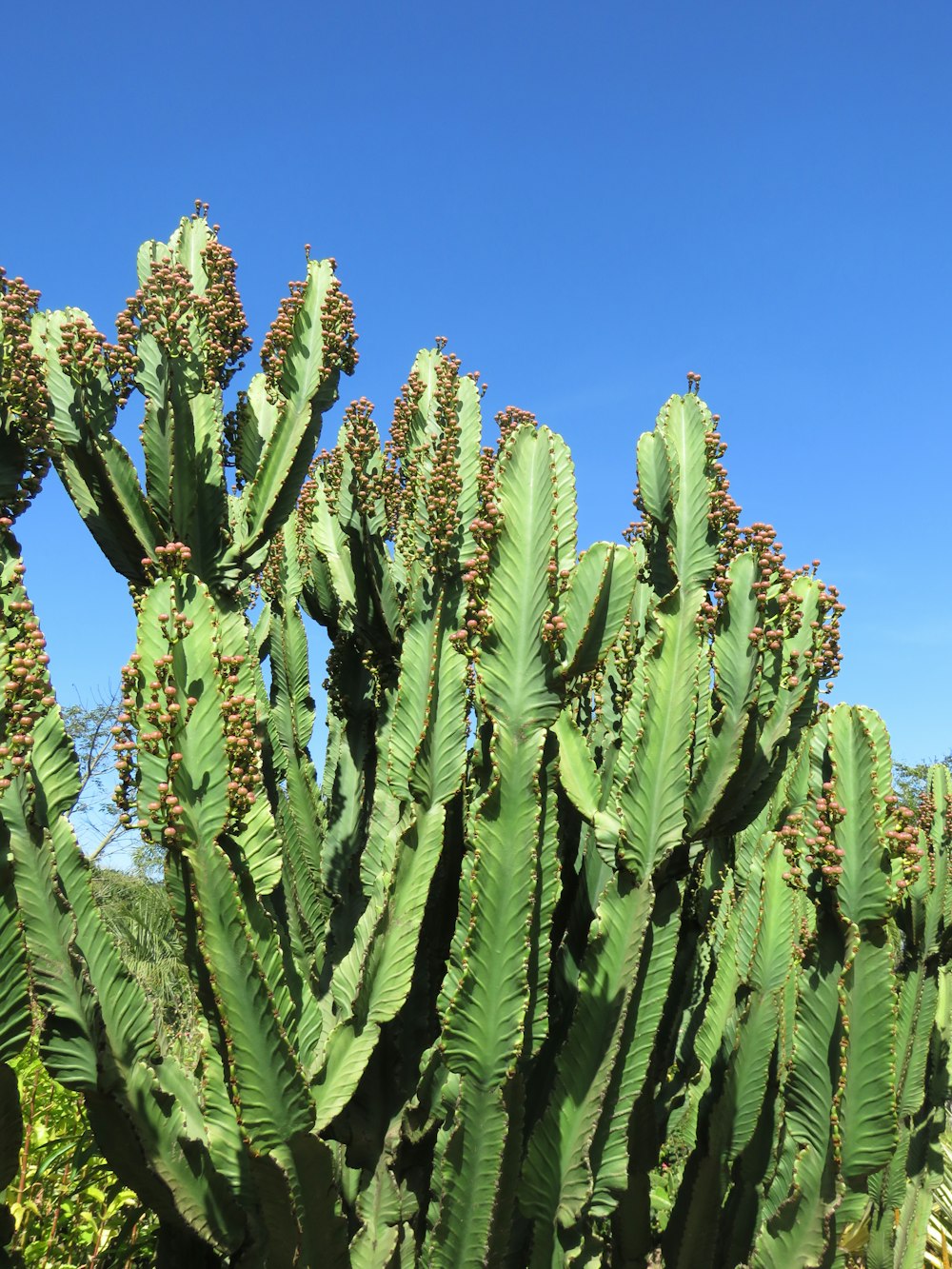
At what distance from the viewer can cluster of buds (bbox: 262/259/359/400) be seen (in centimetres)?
508

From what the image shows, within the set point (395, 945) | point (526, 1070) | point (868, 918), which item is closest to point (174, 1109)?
point (395, 945)

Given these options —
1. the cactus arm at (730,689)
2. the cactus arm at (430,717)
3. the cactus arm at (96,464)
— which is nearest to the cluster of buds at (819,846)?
the cactus arm at (730,689)

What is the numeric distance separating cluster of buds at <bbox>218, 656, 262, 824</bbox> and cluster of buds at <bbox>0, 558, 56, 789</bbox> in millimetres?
558

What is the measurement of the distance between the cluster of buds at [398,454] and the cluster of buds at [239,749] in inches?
106

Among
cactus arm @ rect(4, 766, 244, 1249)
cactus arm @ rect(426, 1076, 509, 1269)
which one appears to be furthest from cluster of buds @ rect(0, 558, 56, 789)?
cactus arm @ rect(426, 1076, 509, 1269)

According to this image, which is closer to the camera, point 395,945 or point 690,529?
point 395,945

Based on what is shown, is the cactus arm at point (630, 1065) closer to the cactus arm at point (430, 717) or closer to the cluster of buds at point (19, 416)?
the cactus arm at point (430, 717)

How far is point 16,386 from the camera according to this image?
4.57 meters

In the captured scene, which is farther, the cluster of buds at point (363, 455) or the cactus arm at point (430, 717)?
the cluster of buds at point (363, 455)

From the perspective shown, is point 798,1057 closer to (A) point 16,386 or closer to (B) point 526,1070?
(B) point 526,1070

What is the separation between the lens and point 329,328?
5129 mm

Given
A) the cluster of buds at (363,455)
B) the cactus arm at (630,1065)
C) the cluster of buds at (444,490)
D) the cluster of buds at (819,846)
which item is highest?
the cluster of buds at (363,455)

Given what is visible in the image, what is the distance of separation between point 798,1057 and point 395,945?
1543mm

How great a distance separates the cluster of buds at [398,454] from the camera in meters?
6.13
